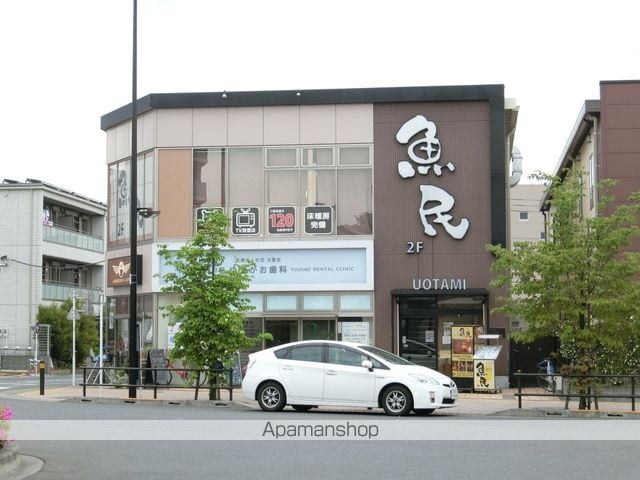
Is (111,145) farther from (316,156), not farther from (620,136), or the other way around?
(620,136)

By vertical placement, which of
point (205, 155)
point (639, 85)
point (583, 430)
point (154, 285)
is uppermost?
point (639, 85)

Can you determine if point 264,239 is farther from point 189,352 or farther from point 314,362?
point 314,362

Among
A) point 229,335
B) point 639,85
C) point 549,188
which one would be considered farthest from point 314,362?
Answer: point 639,85

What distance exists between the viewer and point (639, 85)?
3356 cm

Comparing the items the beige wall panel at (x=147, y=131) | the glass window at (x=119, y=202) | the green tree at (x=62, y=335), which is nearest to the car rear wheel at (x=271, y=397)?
the beige wall panel at (x=147, y=131)

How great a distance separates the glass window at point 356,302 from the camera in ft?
99.1

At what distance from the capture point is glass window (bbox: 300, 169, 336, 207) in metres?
A: 30.8

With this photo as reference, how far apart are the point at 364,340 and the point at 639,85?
43.8 ft

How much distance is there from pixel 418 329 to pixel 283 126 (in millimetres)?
7749

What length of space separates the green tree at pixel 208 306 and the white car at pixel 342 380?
3508 mm

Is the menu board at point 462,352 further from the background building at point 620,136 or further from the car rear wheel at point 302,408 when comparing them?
the background building at point 620,136
